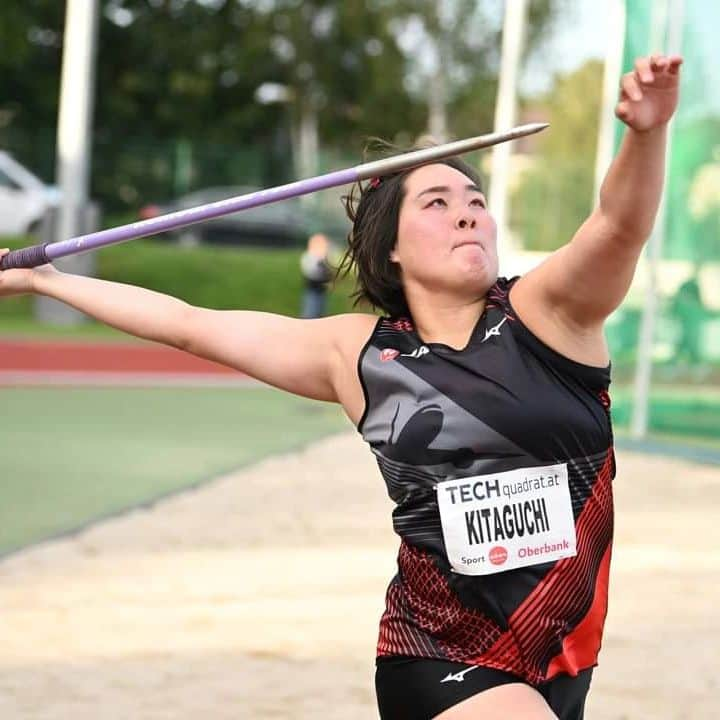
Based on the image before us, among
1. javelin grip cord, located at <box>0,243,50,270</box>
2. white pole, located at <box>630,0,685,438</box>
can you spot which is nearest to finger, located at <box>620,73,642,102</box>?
javelin grip cord, located at <box>0,243,50,270</box>

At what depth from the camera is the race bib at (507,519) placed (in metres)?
3.44

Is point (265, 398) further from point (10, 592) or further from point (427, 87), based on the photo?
point (427, 87)

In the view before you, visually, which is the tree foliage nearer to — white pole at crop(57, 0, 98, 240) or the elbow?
white pole at crop(57, 0, 98, 240)

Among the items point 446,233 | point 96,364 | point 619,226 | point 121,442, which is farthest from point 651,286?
point 619,226

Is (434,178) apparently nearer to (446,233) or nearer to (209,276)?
(446,233)

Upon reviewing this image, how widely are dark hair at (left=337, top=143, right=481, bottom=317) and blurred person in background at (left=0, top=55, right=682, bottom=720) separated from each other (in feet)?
0.04

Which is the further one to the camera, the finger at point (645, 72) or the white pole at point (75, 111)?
the white pole at point (75, 111)

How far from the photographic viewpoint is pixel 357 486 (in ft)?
34.6

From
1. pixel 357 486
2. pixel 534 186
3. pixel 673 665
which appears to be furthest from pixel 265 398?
pixel 534 186

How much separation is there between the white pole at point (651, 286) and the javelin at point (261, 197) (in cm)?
863

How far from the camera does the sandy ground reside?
18.5 feet

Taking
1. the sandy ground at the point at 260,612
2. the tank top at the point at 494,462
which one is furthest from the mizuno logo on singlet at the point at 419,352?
the sandy ground at the point at 260,612

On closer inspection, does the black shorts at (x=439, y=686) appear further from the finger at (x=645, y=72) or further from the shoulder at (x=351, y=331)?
the finger at (x=645, y=72)

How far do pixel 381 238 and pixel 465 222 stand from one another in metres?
0.27
